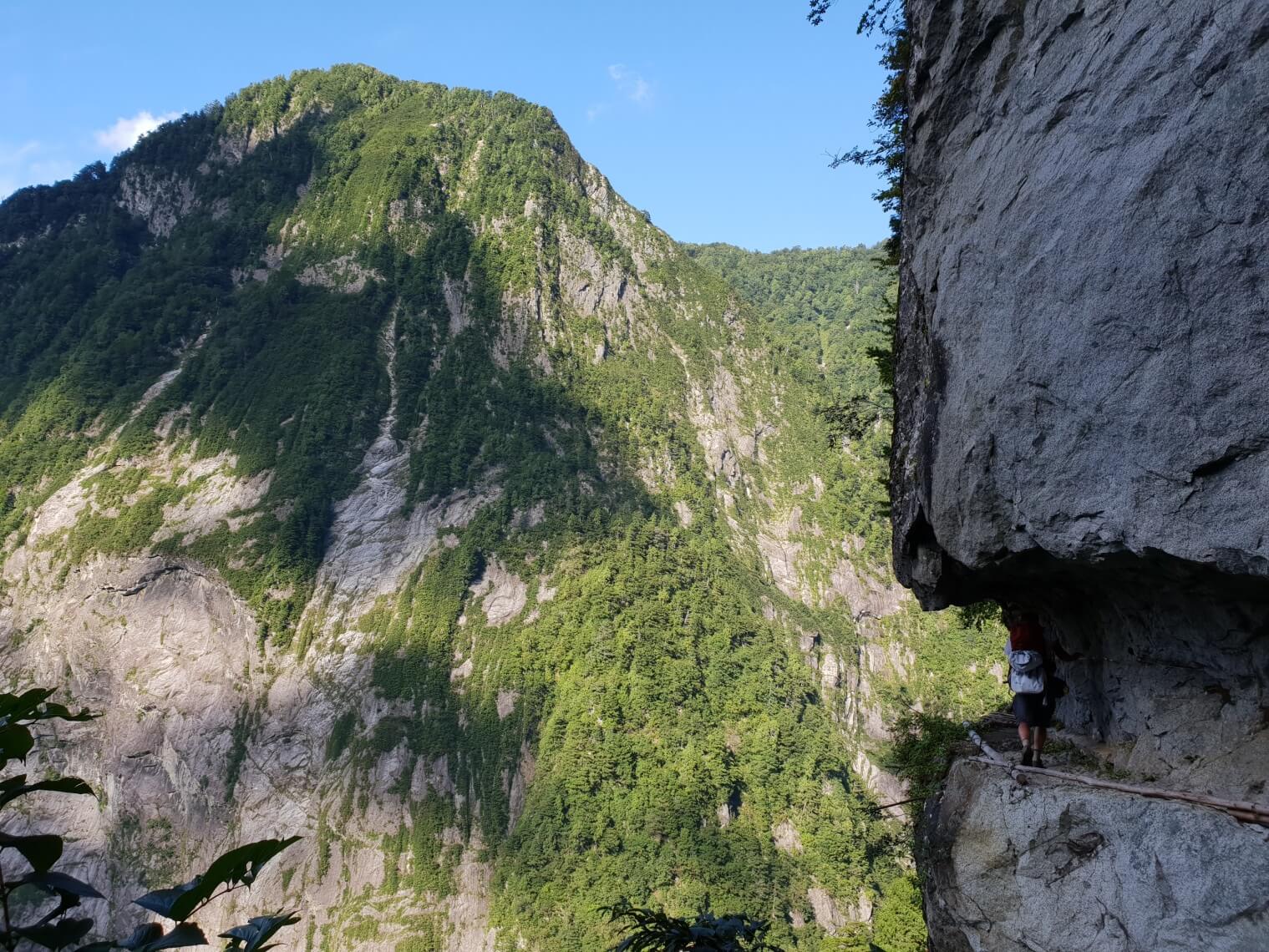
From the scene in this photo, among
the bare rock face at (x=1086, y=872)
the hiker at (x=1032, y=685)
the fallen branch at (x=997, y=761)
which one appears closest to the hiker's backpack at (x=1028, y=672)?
the hiker at (x=1032, y=685)

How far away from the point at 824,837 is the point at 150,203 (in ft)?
438

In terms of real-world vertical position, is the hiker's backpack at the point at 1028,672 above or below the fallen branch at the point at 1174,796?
above

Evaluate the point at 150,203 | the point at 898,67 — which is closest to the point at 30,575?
the point at 150,203

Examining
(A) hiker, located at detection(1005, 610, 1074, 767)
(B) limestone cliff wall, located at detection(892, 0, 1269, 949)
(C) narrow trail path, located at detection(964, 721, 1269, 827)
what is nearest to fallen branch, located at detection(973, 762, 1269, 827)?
(C) narrow trail path, located at detection(964, 721, 1269, 827)

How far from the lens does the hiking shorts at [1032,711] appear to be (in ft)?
24.8

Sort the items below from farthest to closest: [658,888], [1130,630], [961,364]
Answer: [658,888]
[961,364]
[1130,630]

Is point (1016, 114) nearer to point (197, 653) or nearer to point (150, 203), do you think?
point (197, 653)

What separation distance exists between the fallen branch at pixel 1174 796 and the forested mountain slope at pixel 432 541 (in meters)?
54.9

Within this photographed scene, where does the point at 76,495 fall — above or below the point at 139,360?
below

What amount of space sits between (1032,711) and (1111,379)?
3.36 meters

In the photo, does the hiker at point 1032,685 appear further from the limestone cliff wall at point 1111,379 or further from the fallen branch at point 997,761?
the limestone cliff wall at point 1111,379

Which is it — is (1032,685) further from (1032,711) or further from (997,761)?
(997,761)

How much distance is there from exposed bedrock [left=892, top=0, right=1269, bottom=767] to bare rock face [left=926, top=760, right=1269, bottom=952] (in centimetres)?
73

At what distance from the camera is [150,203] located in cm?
12888
